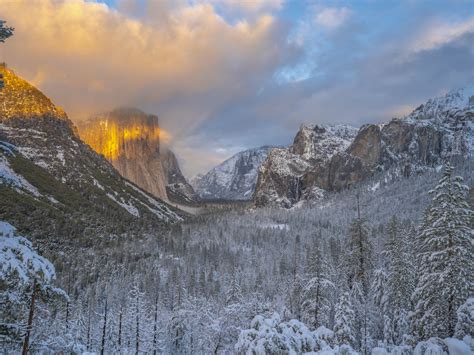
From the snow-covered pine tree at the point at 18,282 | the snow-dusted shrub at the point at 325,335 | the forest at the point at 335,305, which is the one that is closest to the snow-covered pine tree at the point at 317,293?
the forest at the point at 335,305

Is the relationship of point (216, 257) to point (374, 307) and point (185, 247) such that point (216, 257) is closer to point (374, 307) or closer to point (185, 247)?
point (185, 247)

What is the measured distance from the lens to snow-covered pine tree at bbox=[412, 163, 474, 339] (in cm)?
2153

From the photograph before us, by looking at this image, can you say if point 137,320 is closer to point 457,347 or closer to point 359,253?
point 359,253

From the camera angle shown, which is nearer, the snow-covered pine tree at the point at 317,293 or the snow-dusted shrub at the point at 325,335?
the snow-dusted shrub at the point at 325,335

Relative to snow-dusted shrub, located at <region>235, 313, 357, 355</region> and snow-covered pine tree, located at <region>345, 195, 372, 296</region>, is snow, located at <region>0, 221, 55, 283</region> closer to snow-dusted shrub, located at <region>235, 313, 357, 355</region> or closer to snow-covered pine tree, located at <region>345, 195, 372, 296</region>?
snow-dusted shrub, located at <region>235, 313, 357, 355</region>

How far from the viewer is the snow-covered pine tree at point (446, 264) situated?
21531 mm

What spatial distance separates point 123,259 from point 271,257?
205ft

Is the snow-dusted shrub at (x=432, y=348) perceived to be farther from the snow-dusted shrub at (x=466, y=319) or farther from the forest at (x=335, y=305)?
the snow-dusted shrub at (x=466, y=319)

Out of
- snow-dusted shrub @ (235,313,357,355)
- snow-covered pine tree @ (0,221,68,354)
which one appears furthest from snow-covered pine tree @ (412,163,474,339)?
snow-covered pine tree @ (0,221,68,354)

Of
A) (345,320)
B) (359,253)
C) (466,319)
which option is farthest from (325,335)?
(359,253)

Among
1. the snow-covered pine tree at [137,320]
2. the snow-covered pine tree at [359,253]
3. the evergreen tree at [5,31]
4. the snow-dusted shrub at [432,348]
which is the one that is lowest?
the snow-covered pine tree at [137,320]

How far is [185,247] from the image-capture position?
18662cm

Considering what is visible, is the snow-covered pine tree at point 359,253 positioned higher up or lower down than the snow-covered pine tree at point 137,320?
higher up

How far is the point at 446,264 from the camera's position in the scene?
22234mm
